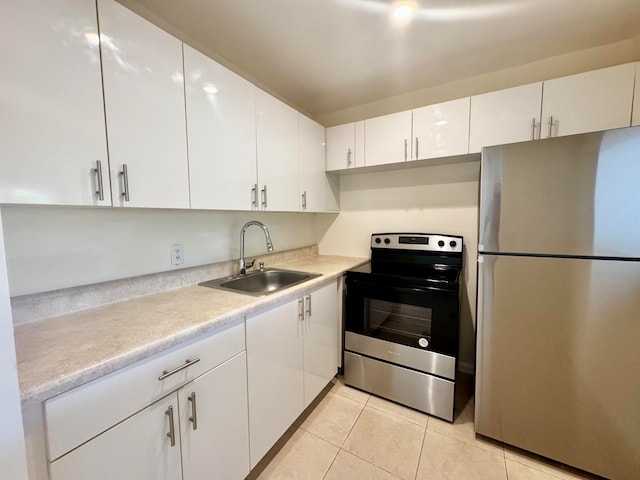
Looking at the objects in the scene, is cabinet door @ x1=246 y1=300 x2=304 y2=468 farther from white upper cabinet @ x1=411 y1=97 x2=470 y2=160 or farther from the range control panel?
white upper cabinet @ x1=411 y1=97 x2=470 y2=160

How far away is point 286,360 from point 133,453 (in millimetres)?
738

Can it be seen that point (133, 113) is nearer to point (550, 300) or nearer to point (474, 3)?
point (474, 3)

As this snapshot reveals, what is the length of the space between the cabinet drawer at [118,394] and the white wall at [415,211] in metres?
1.78

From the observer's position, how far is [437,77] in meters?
1.98

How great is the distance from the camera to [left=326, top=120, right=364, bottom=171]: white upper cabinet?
7.03 feet

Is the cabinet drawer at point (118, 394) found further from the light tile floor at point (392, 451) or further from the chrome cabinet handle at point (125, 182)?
the light tile floor at point (392, 451)

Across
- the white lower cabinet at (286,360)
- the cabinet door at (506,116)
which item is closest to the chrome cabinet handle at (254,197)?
the white lower cabinet at (286,360)

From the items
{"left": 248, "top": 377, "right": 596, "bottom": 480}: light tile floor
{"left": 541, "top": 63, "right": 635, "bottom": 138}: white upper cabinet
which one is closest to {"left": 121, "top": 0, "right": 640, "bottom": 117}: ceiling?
{"left": 541, "top": 63, "right": 635, "bottom": 138}: white upper cabinet

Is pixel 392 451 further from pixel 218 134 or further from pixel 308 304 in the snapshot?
pixel 218 134

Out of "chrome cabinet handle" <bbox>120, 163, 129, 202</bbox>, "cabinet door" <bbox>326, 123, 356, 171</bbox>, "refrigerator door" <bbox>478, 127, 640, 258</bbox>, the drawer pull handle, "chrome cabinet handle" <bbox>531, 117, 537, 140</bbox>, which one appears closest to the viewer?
the drawer pull handle

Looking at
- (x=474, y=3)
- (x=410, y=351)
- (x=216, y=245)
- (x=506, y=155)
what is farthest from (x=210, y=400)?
(x=474, y=3)

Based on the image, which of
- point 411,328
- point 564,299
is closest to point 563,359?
point 564,299

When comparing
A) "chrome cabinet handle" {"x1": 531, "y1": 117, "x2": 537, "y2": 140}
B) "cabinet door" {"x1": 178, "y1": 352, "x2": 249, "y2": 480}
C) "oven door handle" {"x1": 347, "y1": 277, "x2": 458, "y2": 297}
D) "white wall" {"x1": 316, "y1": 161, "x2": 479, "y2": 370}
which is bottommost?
"cabinet door" {"x1": 178, "y1": 352, "x2": 249, "y2": 480}

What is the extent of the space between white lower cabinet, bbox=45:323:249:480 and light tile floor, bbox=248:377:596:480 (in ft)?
1.38
